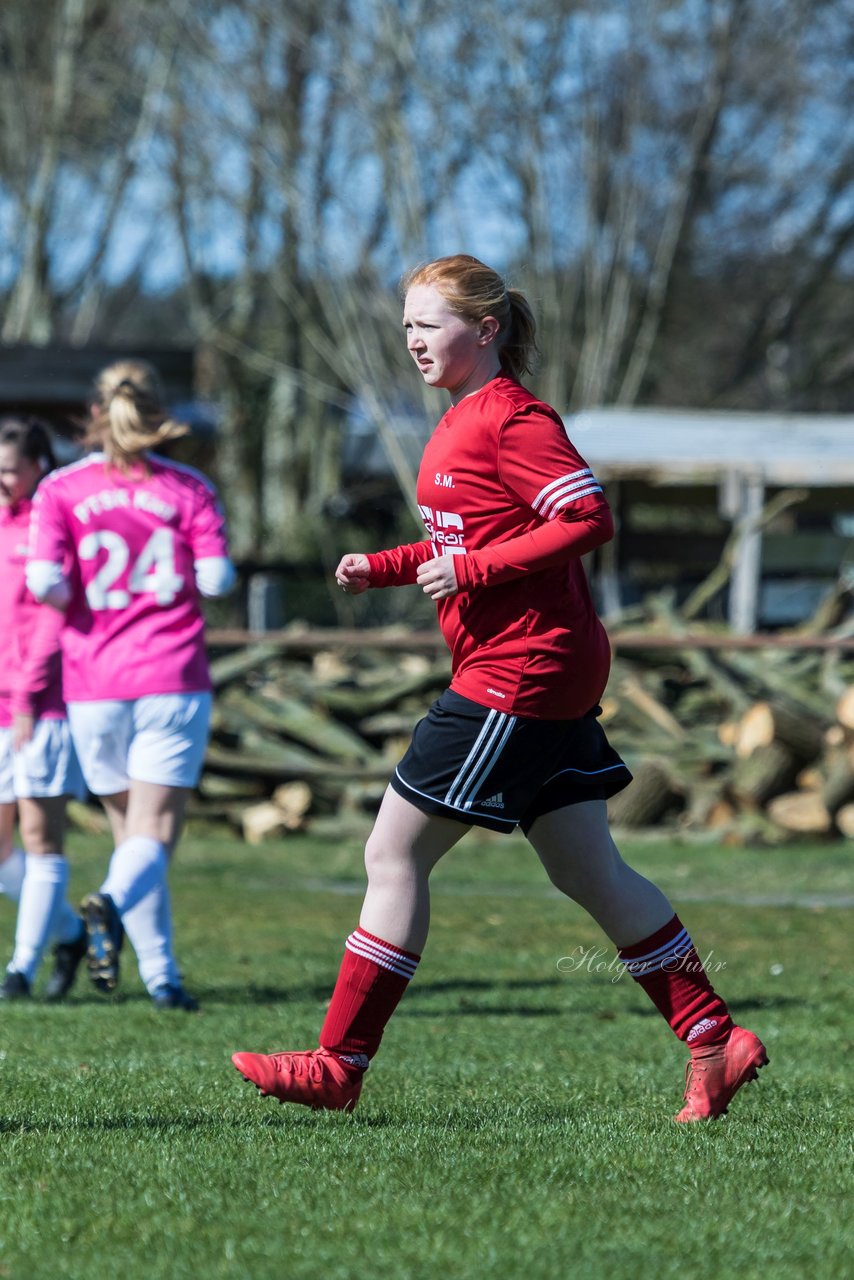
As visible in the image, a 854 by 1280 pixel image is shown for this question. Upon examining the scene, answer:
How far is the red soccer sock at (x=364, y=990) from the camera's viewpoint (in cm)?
420

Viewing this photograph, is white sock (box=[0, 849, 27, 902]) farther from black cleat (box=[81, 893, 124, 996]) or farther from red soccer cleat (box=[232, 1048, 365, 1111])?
red soccer cleat (box=[232, 1048, 365, 1111])

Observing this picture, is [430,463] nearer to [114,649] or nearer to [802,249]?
[114,649]

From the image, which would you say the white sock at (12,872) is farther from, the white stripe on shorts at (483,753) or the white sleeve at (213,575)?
the white stripe on shorts at (483,753)

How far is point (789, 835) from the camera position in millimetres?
12148

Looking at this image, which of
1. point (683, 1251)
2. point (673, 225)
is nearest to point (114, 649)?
point (683, 1251)

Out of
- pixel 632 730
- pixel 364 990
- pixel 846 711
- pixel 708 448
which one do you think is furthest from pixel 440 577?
pixel 708 448

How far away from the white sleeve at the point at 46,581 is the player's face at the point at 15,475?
72cm

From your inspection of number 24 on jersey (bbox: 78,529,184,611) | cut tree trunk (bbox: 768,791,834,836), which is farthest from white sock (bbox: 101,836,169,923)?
cut tree trunk (bbox: 768,791,834,836)

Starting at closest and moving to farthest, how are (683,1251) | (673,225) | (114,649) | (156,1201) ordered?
(683,1251) → (156,1201) → (114,649) → (673,225)

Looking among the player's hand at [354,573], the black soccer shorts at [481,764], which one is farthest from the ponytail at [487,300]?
the black soccer shorts at [481,764]

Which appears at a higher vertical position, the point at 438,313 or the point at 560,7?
the point at 560,7

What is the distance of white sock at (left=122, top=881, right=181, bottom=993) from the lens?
20.1 feet

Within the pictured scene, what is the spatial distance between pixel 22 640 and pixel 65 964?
125cm

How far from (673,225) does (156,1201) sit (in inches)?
754
